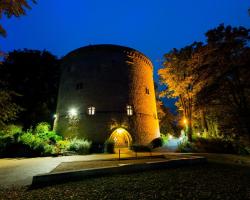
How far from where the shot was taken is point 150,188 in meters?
5.50

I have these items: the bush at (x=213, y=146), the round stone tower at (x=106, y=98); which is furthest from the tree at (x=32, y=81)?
the bush at (x=213, y=146)

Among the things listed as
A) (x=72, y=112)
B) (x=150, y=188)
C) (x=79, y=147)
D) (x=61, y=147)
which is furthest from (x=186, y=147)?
(x=72, y=112)

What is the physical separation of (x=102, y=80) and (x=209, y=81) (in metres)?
11.5

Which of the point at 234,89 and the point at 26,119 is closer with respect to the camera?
the point at 234,89

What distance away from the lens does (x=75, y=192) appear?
5254 millimetres

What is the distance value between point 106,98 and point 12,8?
15.7 m

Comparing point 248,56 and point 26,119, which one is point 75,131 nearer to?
point 26,119

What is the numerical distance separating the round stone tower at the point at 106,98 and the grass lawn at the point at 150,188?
482 inches

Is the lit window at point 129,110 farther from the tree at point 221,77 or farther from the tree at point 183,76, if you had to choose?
the tree at point 221,77

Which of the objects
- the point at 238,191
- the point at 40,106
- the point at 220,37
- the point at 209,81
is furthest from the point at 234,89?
the point at 40,106

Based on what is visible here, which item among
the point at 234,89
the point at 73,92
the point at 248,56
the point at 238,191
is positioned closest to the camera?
the point at 238,191

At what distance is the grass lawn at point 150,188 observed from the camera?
490cm

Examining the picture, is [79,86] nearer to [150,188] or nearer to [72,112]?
[72,112]

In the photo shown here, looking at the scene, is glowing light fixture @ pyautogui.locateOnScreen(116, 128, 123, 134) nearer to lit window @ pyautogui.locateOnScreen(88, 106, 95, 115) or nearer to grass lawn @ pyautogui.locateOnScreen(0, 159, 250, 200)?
lit window @ pyautogui.locateOnScreen(88, 106, 95, 115)
